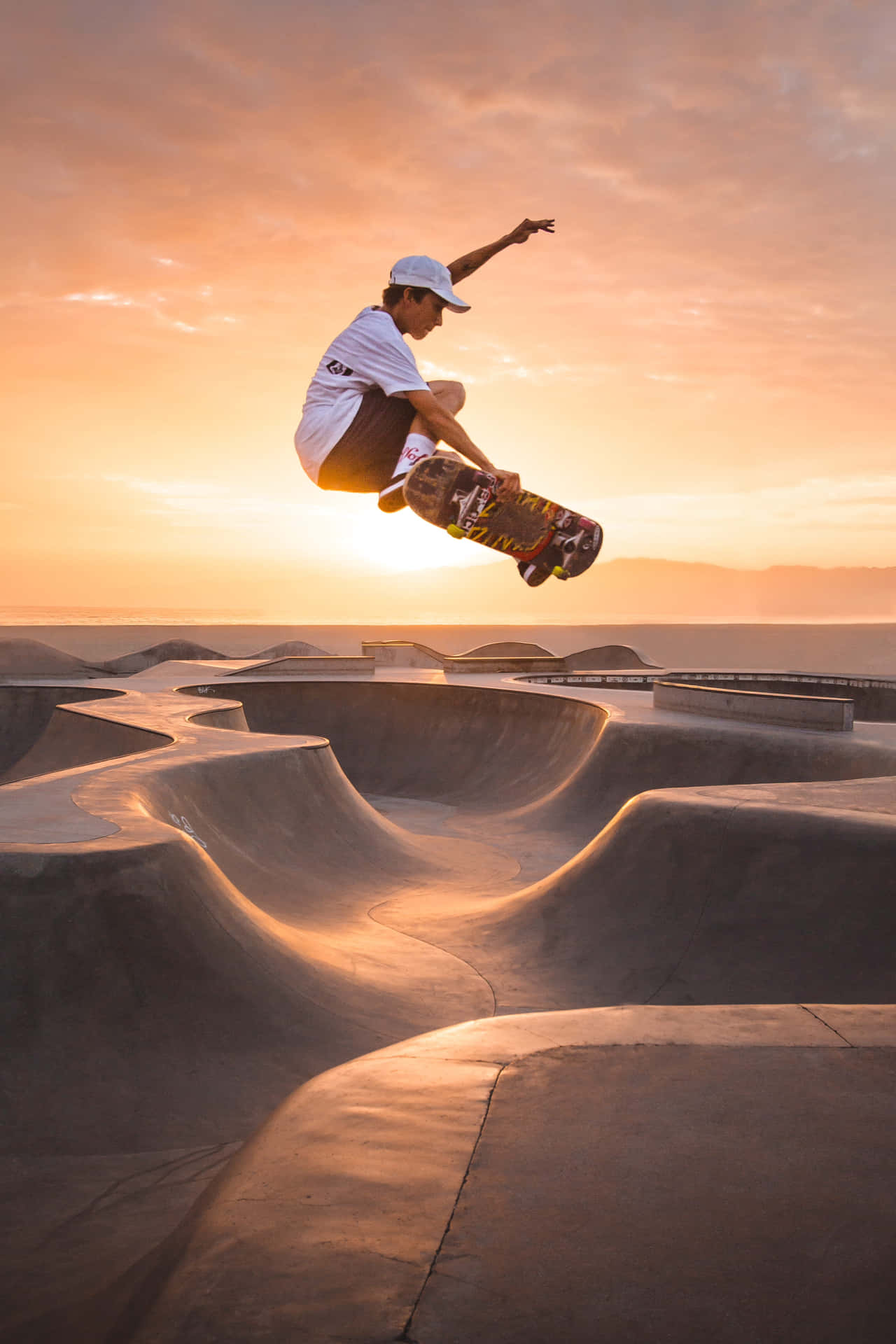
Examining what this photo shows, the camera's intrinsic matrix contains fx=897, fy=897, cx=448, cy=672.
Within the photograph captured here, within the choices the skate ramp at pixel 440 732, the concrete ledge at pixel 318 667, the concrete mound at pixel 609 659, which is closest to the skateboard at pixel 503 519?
the skate ramp at pixel 440 732

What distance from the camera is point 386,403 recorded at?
13.4ft

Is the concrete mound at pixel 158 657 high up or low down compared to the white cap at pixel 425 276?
down

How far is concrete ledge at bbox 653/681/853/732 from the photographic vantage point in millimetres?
12398

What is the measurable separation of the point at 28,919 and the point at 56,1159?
1.14 metres

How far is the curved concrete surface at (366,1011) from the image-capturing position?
1906 millimetres

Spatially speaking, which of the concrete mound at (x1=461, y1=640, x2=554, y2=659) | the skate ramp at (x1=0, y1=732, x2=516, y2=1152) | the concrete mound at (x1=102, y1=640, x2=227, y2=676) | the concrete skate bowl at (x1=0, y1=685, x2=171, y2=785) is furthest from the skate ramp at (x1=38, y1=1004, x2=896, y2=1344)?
the concrete mound at (x1=102, y1=640, x2=227, y2=676)

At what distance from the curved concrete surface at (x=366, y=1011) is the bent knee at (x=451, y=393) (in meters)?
2.68

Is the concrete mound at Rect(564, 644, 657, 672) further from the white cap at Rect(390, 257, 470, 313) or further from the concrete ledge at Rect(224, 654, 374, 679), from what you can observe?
the white cap at Rect(390, 257, 470, 313)

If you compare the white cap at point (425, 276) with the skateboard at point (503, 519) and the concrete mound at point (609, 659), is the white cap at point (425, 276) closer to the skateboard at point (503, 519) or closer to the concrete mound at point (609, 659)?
the skateboard at point (503, 519)

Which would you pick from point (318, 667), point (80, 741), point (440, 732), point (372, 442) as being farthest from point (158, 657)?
point (372, 442)

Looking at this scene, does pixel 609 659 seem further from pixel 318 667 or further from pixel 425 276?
pixel 425 276

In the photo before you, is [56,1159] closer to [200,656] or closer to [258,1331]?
[258,1331]

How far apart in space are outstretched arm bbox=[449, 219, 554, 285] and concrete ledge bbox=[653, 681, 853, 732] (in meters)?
8.92

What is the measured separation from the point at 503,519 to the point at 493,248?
1624 mm
